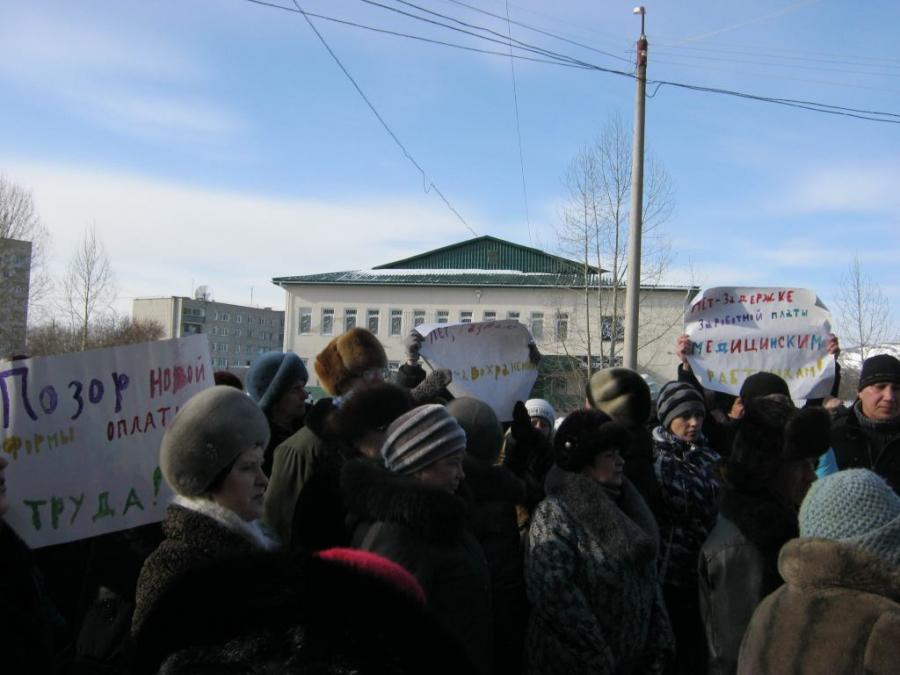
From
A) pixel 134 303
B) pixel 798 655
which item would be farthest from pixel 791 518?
pixel 134 303

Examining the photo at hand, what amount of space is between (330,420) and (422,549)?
1.13 m

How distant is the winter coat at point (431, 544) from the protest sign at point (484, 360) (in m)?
3.39

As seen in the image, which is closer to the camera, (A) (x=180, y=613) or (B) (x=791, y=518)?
(A) (x=180, y=613)

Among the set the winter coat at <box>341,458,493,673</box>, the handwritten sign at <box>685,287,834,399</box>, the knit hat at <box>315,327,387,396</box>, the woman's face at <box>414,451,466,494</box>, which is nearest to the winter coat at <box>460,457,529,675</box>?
the woman's face at <box>414,451,466,494</box>

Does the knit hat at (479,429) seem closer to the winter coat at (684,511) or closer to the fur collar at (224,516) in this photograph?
the winter coat at (684,511)

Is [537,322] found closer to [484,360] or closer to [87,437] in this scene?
[484,360]

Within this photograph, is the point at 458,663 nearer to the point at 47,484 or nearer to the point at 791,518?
the point at 791,518

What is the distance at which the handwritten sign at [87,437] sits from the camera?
379cm

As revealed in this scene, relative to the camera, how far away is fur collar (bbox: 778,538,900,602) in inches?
91.0

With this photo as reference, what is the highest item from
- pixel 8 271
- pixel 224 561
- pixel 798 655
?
pixel 8 271

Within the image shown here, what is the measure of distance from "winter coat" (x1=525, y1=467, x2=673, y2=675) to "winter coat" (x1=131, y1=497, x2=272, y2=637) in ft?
4.52

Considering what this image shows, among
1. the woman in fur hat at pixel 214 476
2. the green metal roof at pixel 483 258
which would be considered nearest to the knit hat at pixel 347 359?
the woman in fur hat at pixel 214 476

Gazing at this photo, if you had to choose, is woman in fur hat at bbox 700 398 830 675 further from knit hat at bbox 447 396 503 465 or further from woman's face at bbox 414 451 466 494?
woman's face at bbox 414 451 466 494

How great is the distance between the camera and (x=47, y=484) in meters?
3.82
